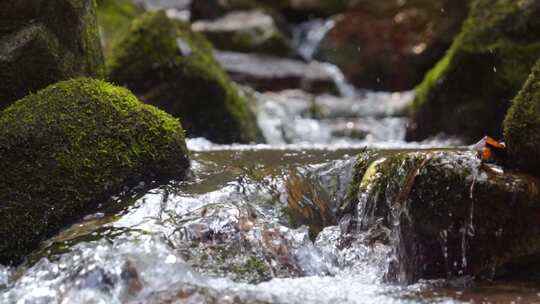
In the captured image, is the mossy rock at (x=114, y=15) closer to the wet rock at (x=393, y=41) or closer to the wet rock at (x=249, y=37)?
the wet rock at (x=249, y=37)

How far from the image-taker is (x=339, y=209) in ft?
14.9

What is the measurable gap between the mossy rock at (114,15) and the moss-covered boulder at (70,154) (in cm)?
649

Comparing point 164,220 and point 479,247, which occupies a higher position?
point 164,220

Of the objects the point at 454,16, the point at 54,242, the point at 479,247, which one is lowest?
the point at 479,247

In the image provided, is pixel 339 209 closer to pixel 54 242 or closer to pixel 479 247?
pixel 479 247

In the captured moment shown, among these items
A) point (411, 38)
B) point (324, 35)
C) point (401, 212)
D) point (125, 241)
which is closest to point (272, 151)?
point (401, 212)

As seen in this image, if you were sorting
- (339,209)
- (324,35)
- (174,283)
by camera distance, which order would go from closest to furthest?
(174,283) < (339,209) < (324,35)

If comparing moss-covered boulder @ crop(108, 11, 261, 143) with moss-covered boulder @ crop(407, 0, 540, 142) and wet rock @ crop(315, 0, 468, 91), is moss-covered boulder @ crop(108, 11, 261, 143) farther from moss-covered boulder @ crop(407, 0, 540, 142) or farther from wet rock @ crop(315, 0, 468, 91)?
wet rock @ crop(315, 0, 468, 91)

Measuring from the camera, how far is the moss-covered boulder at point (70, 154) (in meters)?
3.76

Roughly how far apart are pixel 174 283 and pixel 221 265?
35 centimetres

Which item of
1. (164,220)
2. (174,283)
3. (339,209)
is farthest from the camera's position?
(339,209)

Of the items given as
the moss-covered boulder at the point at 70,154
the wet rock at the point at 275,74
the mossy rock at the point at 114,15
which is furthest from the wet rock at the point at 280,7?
the moss-covered boulder at the point at 70,154

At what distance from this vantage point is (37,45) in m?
4.41

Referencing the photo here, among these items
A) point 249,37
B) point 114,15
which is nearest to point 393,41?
point 249,37
